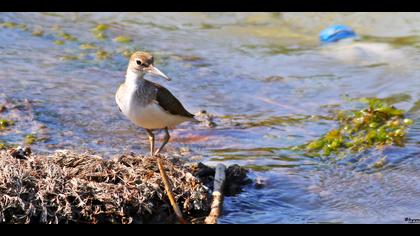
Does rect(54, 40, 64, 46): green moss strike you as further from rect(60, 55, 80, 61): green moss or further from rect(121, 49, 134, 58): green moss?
rect(121, 49, 134, 58): green moss

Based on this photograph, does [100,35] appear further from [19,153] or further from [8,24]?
[19,153]

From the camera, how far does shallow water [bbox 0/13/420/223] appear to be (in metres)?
6.54

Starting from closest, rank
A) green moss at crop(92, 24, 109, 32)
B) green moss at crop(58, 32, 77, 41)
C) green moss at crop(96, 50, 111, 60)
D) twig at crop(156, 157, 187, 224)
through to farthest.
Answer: twig at crop(156, 157, 187, 224)
green moss at crop(96, 50, 111, 60)
green moss at crop(58, 32, 77, 41)
green moss at crop(92, 24, 109, 32)

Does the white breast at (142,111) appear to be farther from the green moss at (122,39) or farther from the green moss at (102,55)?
the green moss at (122,39)

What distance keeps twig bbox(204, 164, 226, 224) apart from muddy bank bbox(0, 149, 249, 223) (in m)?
0.06

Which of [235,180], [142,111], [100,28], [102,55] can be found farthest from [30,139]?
[100,28]

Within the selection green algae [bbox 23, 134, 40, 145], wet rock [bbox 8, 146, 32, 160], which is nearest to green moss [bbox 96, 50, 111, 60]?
green algae [bbox 23, 134, 40, 145]

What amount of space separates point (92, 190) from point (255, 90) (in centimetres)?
466

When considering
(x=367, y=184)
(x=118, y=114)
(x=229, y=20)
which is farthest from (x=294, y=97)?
(x=229, y=20)

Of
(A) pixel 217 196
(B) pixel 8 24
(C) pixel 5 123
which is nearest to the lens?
(A) pixel 217 196

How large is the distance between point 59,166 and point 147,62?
1262mm

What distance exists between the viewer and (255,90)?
9898 millimetres

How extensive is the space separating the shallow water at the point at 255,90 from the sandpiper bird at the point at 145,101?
89cm

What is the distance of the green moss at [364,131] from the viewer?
7.62 m
